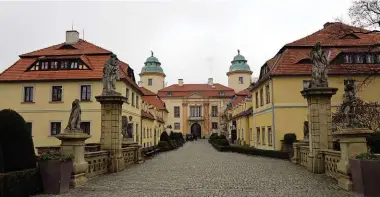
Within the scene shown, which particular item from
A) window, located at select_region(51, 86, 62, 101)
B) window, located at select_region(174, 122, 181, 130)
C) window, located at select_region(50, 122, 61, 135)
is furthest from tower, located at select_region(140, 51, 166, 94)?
window, located at select_region(50, 122, 61, 135)

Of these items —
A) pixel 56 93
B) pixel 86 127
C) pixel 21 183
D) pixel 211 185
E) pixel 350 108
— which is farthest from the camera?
pixel 56 93

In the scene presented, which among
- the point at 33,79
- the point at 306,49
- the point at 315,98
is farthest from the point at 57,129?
the point at 315,98

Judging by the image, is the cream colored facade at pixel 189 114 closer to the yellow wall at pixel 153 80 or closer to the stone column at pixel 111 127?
the yellow wall at pixel 153 80

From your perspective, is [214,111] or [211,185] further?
[214,111]

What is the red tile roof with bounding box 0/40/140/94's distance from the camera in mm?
29172

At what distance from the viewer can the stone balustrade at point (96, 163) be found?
1197 centimetres

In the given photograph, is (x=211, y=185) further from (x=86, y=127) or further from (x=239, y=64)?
(x=239, y=64)

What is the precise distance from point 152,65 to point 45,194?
250 ft

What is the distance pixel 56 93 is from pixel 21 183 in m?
23.0

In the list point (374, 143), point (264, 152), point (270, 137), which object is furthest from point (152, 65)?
point (374, 143)

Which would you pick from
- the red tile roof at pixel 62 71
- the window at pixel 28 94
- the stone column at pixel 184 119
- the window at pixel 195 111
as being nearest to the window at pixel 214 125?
the window at pixel 195 111

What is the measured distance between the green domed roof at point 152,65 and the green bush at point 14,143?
74962mm

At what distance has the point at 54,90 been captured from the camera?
1171 inches

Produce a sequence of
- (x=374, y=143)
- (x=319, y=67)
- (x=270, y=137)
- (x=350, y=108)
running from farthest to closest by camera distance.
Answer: (x=270, y=137), (x=374, y=143), (x=319, y=67), (x=350, y=108)
